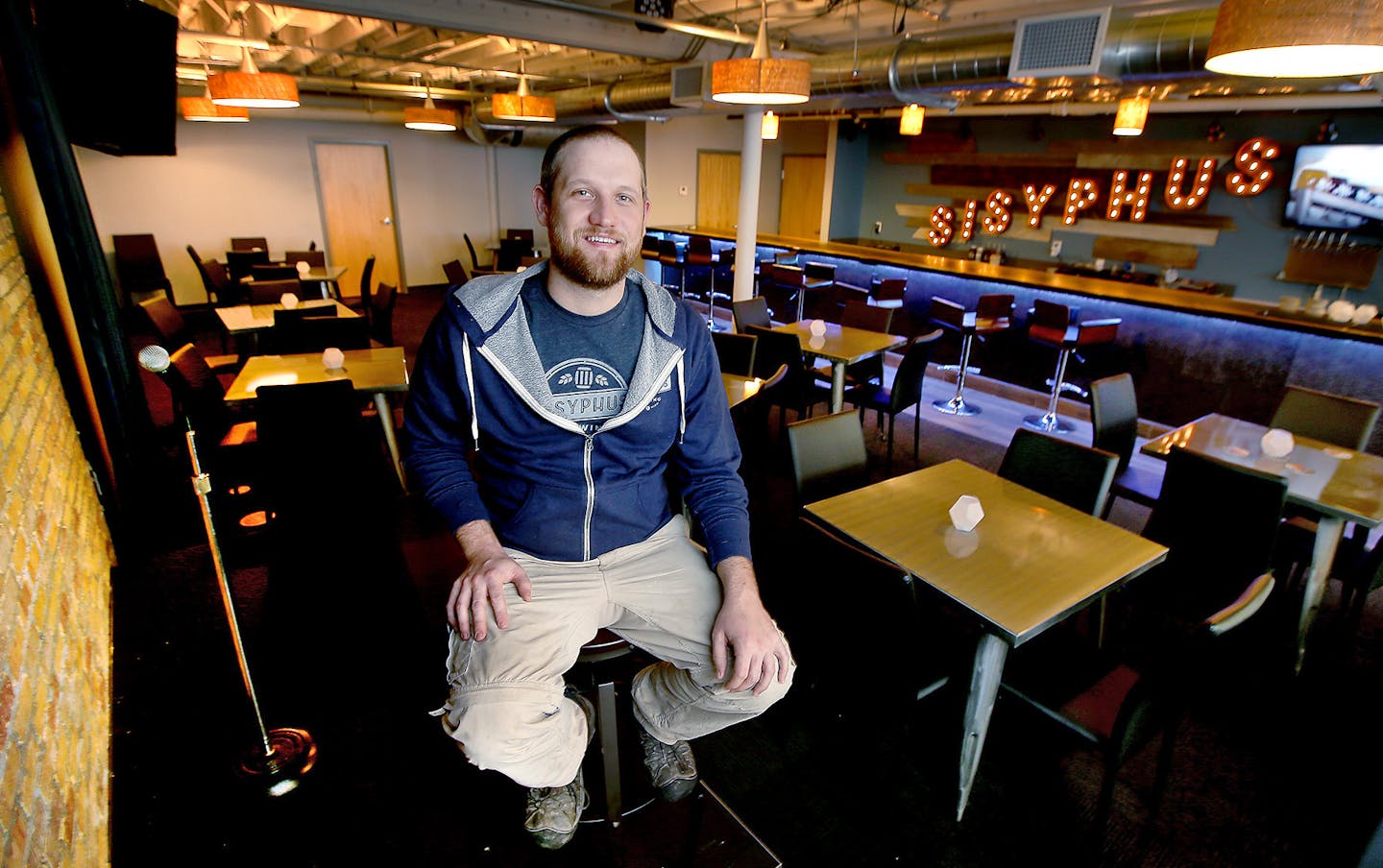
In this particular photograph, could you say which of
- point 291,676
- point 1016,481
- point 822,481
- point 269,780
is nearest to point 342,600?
point 291,676

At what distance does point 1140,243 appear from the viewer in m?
7.85

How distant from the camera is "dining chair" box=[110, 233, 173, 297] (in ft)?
26.6

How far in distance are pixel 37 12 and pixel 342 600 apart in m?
2.43

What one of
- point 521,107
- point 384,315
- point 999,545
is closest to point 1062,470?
point 999,545

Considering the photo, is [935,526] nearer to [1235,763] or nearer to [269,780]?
[1235,763]

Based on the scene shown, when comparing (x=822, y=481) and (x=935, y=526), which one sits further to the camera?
(x=822, y=481)

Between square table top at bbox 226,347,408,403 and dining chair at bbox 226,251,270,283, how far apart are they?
4.74 metres

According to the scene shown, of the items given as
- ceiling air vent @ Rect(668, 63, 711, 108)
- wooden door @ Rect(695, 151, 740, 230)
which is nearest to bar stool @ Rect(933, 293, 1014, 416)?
ceiling air vent @ Rect(668, 63, 711, 108)

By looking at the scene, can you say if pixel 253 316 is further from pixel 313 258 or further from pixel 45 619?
pixel 45 619

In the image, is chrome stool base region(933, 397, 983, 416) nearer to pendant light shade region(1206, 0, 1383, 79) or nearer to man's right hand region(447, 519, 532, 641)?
pendant light shade region(1206, 0, 1383, 79)

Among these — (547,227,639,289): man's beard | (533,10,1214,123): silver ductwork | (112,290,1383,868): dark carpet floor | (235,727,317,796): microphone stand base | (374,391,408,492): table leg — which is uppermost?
Result: (533,10,1214,123): silver ductwork

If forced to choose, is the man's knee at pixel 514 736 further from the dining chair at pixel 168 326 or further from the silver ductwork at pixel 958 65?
the silver ductwork at pixel 958 65

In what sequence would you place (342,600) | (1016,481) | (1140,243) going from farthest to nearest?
(1140,243) → (342,600) → (1016,481)

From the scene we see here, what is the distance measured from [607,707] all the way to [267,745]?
45.9 inches
